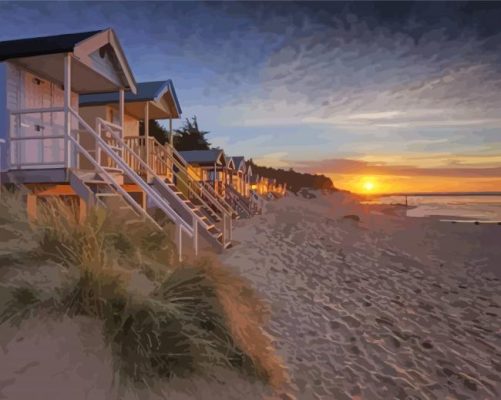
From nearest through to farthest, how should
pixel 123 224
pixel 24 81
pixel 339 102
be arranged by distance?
pixel 123 224
pixel 24 81
pixel 339 102

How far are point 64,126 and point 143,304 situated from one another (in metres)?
6.58

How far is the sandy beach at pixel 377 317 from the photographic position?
15.3 feet

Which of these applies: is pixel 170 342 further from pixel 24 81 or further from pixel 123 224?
pixel 24 81

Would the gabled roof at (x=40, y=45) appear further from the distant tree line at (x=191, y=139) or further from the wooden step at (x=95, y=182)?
the distant tree line at (x=191, y=139)

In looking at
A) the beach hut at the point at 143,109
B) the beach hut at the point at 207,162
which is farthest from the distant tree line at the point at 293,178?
the beach hut at the point at 143,109

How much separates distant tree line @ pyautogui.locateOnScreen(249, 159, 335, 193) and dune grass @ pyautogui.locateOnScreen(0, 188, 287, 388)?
8567cm

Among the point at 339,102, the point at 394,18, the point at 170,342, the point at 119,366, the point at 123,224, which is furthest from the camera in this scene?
the point at 339,102

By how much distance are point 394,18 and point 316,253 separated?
818 centimetres

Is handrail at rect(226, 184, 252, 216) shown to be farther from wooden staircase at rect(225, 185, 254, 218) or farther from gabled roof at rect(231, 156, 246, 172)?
gabled roof at rect(231, 156, 246, 172)

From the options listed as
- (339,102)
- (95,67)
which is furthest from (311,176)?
(95,67)

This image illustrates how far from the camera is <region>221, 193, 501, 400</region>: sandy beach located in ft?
15.3

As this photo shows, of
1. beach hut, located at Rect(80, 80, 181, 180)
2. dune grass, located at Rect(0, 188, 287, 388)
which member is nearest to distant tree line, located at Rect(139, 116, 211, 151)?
beach hut, located at Rect(80, 80, 181, 180)

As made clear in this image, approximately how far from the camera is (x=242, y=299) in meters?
4.82

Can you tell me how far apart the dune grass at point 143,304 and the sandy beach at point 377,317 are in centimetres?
98
